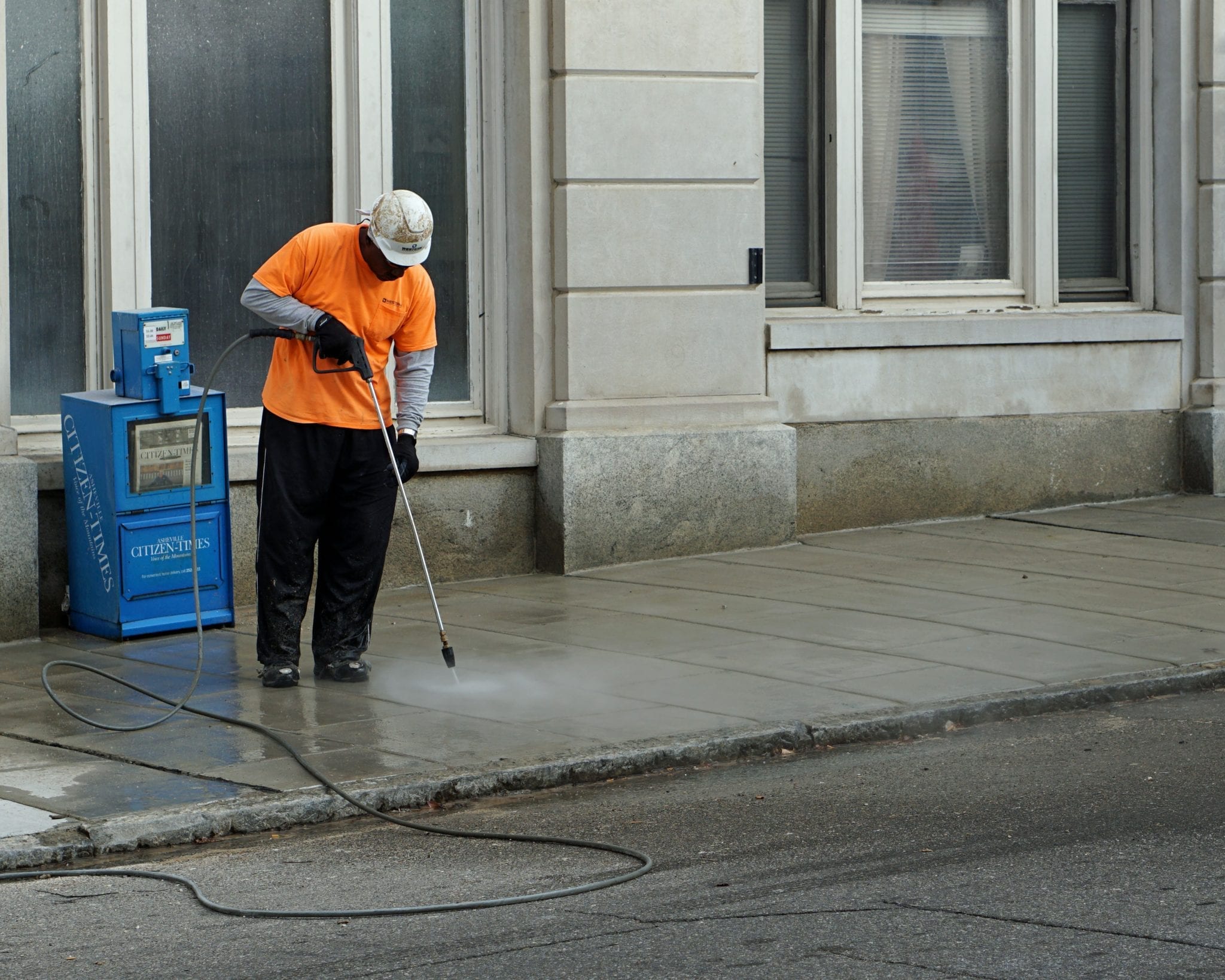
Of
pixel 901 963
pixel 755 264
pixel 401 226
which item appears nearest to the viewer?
pixel 901 963

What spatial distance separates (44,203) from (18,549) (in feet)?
5.94

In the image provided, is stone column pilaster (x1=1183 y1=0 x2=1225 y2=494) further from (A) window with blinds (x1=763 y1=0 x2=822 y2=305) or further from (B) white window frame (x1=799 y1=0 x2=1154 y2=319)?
(A) window with blinds (x1=763 y1=0 x2=822 y2=305)

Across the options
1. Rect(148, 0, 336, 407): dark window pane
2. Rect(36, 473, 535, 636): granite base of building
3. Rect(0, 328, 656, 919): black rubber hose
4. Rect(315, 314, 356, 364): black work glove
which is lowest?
Rect(0, 328, 656, 919): black rubber hose

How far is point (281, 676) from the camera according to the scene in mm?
7875

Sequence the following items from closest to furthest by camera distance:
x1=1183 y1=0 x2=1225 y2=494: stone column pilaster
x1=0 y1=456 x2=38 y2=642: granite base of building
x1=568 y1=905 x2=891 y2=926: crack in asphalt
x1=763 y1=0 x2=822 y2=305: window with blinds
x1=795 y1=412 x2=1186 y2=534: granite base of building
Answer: x1=568 y1=905 x2=891 y2=926: crack in asphalt, x1=0 y1=456 x2=38 y2=642: granite base of building, x1=795 y1=412 x2=1186 y2=534: granite base of building, x1=763 y1=0 x2=822 y2=305: window with blinds, x1=1183 y1=0 x2=1225 y2=494: stone column pilaster

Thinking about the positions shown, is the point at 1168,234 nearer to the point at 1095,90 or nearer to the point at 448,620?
the point at 1095,90

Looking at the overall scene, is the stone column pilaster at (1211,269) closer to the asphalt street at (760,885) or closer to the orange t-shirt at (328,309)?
the asphalt street at (760,885)

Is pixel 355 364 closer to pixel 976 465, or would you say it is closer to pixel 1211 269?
A: pixel 976 465

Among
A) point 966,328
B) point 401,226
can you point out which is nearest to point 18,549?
point 401,226

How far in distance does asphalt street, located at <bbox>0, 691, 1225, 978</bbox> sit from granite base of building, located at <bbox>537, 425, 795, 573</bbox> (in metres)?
3.94

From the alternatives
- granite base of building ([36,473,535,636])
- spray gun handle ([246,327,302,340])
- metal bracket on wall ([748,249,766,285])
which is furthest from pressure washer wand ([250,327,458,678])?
metal bracket on wall ([748,249,766,285])

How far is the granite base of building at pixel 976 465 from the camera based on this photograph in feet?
38.8

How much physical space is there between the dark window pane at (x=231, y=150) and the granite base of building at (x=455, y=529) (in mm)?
840

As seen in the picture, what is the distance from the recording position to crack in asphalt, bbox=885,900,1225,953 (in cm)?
452
